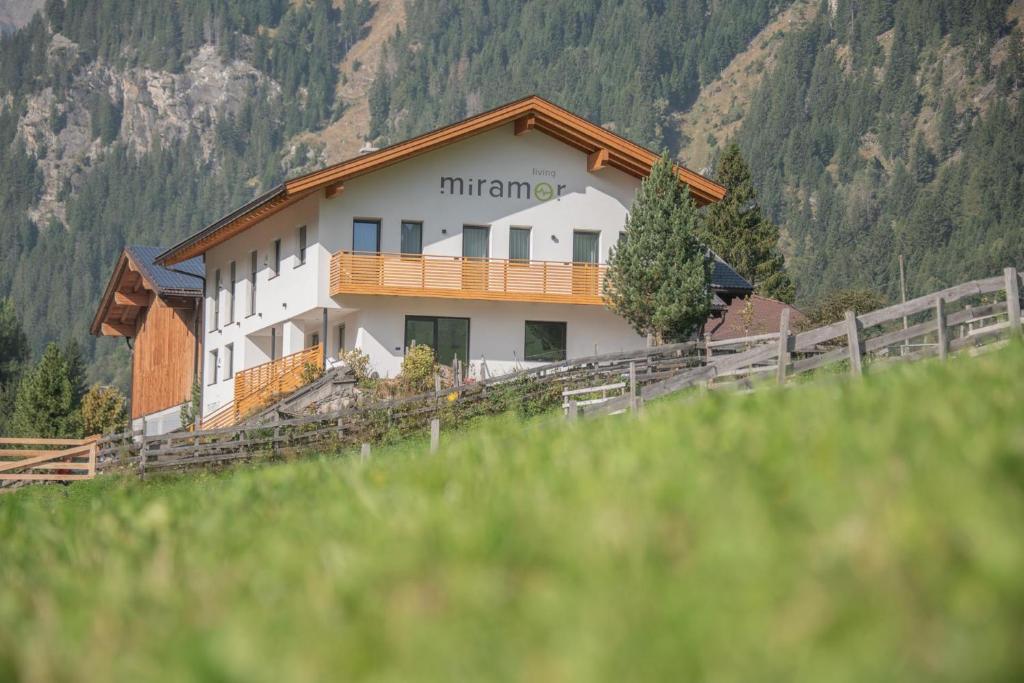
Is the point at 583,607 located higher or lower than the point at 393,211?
lower

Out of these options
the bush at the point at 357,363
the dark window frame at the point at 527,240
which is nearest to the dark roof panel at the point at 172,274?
the bush at the point at 357,363

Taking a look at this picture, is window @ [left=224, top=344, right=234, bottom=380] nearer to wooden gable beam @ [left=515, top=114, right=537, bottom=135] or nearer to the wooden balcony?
the wooden balcony

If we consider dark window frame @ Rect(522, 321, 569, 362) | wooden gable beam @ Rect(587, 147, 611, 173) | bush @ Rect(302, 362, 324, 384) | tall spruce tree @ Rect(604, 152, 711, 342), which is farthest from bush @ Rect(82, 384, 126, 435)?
tall spruce tree @ Rect(604, 152, 711, 342)

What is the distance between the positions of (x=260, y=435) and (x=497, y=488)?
1074 inches

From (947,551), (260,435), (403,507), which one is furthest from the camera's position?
(260,435)

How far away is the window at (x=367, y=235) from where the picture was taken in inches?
1641

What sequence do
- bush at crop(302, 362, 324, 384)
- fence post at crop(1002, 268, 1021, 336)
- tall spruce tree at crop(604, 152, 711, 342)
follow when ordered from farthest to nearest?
bush at crop(302, 362, 324, 384), tall spruce tree at crop(604, 152, 711, 342), fence post at crop(1002, 268, 1021, 336)

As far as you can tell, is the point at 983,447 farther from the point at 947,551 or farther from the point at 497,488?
the point at 497,488

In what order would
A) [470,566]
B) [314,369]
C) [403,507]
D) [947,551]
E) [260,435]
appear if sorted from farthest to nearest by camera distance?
[314,369] < [260,435] < [403,507] < [470,566] < [947,551]

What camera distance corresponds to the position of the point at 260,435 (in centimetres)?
3444

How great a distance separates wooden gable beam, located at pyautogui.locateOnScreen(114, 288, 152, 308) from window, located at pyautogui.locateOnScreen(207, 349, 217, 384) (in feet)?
30.1

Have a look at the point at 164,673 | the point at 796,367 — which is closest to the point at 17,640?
the point at 164,673

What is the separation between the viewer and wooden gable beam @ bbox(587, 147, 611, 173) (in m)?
42.3

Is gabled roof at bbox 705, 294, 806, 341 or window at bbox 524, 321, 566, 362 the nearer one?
window at bbox 524, 321, 566, 362
